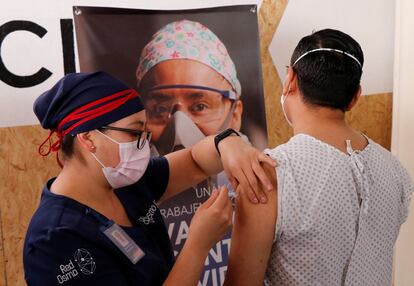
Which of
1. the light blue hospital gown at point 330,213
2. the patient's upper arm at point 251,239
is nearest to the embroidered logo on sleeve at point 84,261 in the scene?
the patient's upper arm at point 251,239

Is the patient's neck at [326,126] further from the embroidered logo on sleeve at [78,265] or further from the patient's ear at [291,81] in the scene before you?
the embroidered logo on sleeve at [78,265]

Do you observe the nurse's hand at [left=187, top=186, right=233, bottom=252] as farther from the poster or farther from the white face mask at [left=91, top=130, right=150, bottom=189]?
the poster

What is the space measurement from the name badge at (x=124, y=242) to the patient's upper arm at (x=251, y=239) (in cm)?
25

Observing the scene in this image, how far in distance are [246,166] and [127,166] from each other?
352 millimetres

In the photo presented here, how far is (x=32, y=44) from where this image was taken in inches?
75.5

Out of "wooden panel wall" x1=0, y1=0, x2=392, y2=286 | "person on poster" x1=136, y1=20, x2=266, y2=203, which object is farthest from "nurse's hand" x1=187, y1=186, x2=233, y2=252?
"wooden panel wall" x1=0, y1=0, x2=392, y2=286

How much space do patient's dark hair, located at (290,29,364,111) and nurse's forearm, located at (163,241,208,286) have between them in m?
0.47

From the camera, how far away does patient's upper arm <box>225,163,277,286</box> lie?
1.08 metres

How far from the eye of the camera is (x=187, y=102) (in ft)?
7.13

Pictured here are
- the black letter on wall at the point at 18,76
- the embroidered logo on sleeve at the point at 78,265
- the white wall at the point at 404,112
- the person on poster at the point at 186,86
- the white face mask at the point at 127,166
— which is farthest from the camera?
the white wall at the point at 404,112

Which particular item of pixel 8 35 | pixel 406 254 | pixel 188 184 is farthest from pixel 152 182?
pixel 406 254

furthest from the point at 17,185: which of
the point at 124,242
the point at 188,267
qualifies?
the point at 188,267

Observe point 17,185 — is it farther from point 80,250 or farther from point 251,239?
point 251,239

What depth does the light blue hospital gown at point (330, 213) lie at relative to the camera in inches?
42.6
